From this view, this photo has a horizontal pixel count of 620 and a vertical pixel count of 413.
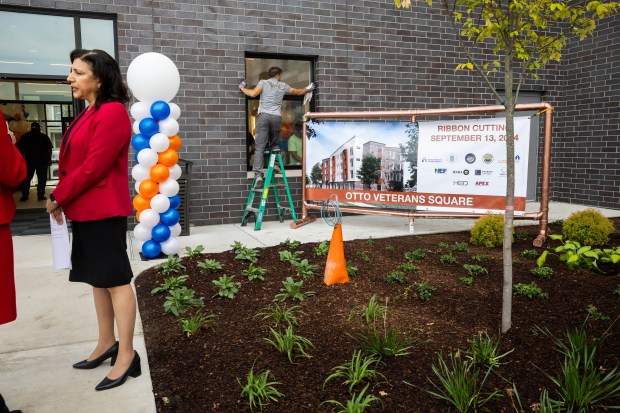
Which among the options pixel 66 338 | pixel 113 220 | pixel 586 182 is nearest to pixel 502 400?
pixel 113 220

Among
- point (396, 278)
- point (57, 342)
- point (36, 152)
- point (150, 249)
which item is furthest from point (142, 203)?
point (36, 152)

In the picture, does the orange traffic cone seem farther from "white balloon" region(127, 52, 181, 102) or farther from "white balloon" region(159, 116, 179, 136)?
"white balloon" region(127, 52, 181, 102)

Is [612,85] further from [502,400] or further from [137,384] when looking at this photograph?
[137,384]

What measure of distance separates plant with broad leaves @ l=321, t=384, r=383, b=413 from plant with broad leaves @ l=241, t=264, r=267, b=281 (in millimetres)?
2239

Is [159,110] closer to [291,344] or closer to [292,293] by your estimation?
[292,293]

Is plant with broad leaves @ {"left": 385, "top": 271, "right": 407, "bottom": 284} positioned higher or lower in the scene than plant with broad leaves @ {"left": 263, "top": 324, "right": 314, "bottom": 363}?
higher

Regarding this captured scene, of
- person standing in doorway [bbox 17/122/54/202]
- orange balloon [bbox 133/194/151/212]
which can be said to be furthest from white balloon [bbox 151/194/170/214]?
person standing in doorway [bbox 17/122/54/202]

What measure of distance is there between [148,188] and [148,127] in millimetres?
696

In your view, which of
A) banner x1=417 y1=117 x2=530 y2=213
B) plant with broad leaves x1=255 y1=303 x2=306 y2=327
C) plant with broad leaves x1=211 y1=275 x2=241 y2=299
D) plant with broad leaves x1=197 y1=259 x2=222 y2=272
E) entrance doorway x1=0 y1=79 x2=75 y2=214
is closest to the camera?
plant with broad leaves x1=255 y1=303 x2=306 y2=327

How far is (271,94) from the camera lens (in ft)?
25.8

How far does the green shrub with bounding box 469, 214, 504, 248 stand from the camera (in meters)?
6.21

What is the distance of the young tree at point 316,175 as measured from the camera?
7.92 metres

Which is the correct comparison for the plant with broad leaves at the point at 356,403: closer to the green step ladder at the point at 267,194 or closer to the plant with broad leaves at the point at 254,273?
the plant with broad leaves at the point at 254,273

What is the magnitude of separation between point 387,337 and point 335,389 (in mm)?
559
